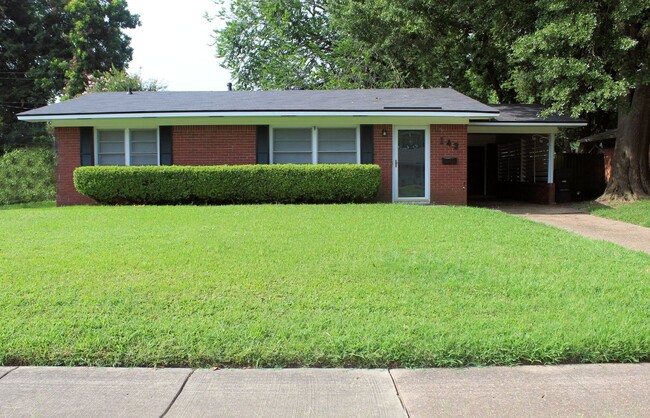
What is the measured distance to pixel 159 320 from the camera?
4691 mm

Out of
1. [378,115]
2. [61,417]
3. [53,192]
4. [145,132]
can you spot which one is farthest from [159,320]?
[53,192]

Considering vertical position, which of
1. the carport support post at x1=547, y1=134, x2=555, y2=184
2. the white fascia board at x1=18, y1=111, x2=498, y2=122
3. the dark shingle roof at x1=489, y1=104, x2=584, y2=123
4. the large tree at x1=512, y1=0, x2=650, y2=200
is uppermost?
the large tree at x1=512, y1=0, x2=650, y2=200

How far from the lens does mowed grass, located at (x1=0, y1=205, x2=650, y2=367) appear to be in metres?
4.14

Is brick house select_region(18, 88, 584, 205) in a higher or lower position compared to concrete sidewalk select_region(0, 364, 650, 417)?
higher

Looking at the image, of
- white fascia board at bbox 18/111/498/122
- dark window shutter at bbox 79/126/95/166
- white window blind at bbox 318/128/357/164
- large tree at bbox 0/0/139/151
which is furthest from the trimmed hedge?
large tree at bbox 0/0/139/151

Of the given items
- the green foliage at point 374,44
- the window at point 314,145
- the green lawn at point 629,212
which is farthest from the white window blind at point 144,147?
the green lawn at point 629,212

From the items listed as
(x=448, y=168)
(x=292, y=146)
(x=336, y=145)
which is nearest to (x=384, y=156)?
(x=336, y=145)

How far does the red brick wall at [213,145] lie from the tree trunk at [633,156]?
11.6m

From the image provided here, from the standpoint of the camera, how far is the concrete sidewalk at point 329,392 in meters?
3.38

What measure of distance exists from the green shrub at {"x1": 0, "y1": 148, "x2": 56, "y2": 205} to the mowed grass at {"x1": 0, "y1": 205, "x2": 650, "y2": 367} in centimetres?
1221

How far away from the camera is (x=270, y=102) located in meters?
15.4

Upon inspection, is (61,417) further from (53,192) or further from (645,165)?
(53,192)

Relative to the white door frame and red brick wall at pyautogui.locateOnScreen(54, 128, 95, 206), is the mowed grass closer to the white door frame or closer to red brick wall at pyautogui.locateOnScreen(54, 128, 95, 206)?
the white door frame

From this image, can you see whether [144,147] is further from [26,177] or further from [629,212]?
[629,212]
